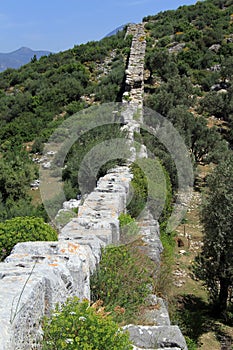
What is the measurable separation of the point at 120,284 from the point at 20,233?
1.70 m

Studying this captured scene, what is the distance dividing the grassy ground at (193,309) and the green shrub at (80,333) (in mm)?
3627

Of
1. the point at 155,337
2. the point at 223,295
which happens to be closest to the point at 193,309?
the point at 223,295

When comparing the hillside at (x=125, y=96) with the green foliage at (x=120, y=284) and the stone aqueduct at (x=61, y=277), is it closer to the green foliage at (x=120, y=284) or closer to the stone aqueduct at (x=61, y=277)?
the stone aqueduct at (x=61, y=277)

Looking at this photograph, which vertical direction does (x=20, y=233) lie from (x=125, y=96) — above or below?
below

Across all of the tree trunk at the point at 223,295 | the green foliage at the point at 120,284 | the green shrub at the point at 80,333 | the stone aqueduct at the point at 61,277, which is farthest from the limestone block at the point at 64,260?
the tree trunk at the point at 223,295

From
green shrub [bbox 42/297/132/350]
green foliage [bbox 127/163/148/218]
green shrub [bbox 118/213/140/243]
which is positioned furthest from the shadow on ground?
green shrub [bbox 42/297/132/350]

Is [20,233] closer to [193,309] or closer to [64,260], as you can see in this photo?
[64,260]

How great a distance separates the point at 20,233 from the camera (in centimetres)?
533

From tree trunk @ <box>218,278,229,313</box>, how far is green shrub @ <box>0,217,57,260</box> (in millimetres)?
4540

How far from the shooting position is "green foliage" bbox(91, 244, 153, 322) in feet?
14.1

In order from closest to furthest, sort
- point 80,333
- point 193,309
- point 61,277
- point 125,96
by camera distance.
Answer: point 80,333, point 61,277, point 193,309, point 125,96

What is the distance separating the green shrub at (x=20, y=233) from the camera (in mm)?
5211

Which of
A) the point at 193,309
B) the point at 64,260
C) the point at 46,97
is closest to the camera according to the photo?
the point at 64,260

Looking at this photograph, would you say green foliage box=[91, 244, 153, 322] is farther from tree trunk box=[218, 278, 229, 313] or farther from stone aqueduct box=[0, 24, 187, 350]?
tree trunk box=[218, 278, 229, 313]
